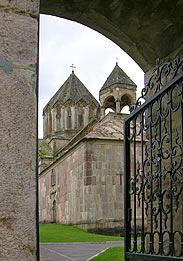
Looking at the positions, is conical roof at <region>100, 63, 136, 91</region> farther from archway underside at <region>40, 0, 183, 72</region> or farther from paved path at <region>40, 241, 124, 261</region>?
archway underside at <region>40, 0, 183, 72</region>

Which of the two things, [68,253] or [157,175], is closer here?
[157,175]

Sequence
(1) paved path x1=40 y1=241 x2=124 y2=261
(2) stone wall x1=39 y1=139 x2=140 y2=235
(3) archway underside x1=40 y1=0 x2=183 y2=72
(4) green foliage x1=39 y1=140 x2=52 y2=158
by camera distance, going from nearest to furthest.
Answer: (3) archway underside x1=40 y1=0 x2=183 y2=72
(1) paved path x1=40 y1=241 x2=124 y2=261
(2) stone wall x1=39 y1=139 x2=140 y2=235
(4) green foliage x1=39 y1=140 x2=52 y2=158

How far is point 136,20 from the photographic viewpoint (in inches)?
198

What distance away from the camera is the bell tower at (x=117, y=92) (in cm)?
2172

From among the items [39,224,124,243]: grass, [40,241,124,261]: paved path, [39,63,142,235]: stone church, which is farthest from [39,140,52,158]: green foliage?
[40,241,124,261]: paved path

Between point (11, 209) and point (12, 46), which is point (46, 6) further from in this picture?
point (11, 209)

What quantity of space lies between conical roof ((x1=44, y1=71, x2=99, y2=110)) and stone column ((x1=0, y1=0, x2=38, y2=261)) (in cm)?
3546

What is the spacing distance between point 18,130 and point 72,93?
36.8m

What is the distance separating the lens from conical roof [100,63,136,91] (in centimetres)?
2216

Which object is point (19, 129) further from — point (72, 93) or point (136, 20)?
point (72, 93)

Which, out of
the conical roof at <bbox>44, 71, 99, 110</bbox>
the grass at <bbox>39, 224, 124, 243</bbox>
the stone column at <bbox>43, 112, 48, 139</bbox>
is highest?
the conical roof at <bbox>44, 71, 99, 110</bbox>

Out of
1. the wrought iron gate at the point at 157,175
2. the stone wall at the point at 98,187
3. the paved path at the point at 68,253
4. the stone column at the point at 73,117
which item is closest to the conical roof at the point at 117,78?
the stone wall at the point at 98,187

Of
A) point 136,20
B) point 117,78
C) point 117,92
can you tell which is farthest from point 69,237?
point 117,78

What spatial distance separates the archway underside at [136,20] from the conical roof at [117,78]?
16.7m
